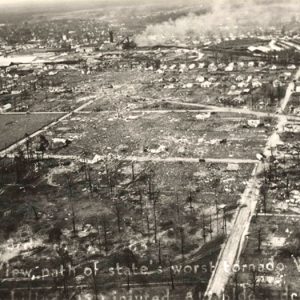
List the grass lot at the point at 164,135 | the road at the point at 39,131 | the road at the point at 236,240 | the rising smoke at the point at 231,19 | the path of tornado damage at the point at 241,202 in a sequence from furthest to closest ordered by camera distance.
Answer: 1. the rising smoke at the point at 231,19
2. the road at the point at 39,131
3. the grass lot at the point at 164,135
4. the path of tornado damage at the point at 241,202
5. the road at the point at 236,240

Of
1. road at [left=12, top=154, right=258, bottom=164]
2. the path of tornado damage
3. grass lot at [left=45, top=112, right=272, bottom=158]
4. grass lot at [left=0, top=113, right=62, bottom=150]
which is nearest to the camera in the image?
the path of tornado damage

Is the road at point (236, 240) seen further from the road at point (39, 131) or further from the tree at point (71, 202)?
the road at point (39, 131)

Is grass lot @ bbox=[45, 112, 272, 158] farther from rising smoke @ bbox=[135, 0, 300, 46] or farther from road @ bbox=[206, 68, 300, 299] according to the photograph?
rising smoke @ bbox=[135, 0, 300, 46]

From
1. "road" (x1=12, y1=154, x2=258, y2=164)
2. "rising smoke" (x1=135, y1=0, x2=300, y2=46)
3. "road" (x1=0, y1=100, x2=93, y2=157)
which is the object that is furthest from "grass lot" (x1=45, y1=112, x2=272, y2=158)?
"rising smoke" (x1=135, y1=0, x2=300, y2=46)

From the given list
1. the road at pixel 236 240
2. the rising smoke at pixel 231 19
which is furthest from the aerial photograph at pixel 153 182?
the rising smoke at pixel 231 19

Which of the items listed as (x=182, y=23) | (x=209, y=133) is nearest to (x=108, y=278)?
(x=209, y=133)
